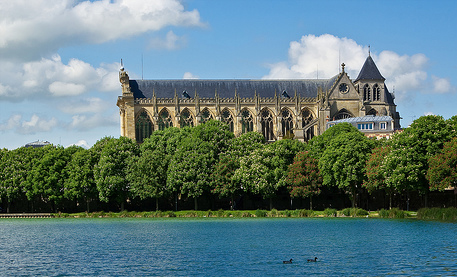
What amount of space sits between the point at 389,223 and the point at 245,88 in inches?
3373

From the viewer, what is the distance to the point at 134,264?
1794 inches

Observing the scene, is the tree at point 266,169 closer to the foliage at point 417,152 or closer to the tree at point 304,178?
the tree at point 304,178

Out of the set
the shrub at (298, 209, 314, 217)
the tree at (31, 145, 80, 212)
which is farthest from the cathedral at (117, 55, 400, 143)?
the shrub at (298, 209, 314, 217)

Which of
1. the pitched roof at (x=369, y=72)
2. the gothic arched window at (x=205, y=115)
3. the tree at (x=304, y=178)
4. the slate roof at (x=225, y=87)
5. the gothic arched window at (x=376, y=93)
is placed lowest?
the tree at (x=304, y=178)

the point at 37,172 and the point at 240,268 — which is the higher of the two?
the point at 37,172

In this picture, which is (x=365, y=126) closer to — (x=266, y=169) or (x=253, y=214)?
(x=266, y=169)

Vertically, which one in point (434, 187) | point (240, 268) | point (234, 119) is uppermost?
point (234, 119)

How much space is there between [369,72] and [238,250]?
10861cm

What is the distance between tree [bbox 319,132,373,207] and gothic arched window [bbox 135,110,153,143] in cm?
5672

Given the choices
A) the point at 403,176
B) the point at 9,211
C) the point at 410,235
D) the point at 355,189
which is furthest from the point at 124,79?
the point at 410,235

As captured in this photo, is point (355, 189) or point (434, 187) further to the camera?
point (355, 189)

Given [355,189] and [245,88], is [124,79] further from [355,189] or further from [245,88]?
[355,189]

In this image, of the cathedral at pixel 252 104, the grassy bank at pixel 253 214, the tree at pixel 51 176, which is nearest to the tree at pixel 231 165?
the grassy bank at pixel 253 214

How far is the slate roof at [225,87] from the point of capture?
15388 cm
